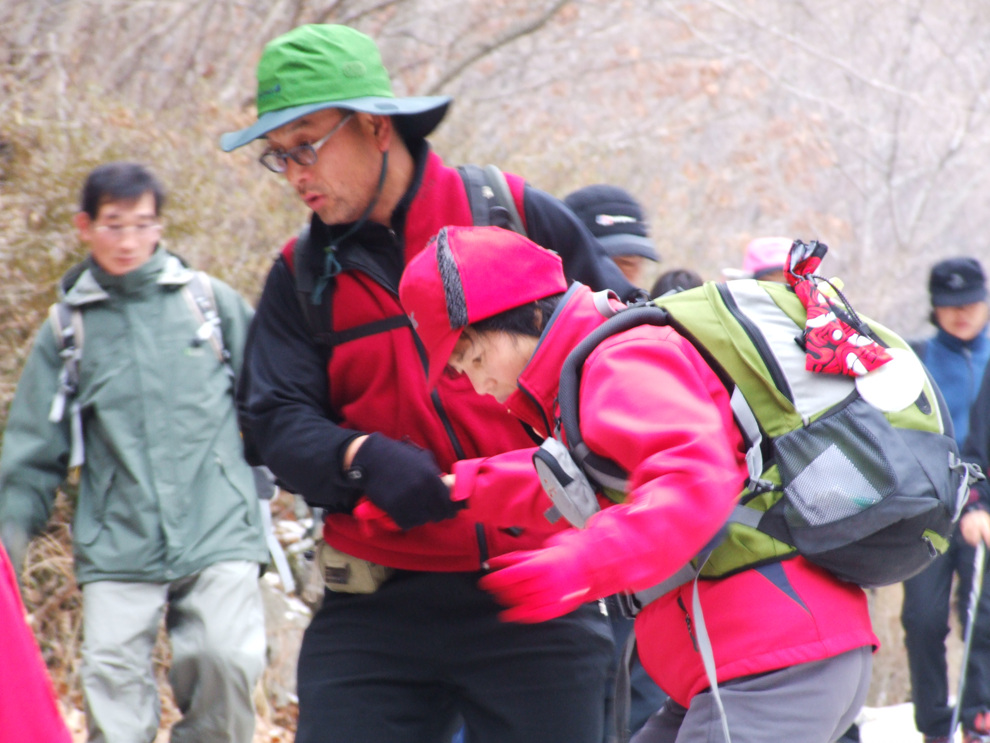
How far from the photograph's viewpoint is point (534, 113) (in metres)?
12.7

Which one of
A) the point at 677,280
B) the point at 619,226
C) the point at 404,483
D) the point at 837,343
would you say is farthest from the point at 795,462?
the point at 677,280

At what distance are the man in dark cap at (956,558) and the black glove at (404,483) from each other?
323 cm

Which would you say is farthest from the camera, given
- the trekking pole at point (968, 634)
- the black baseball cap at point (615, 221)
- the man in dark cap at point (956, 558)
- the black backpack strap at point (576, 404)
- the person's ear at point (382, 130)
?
the man in dark cap at point (956, 558)

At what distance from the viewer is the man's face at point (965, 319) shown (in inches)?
225

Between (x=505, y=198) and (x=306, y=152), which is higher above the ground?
(x=306, y=152)

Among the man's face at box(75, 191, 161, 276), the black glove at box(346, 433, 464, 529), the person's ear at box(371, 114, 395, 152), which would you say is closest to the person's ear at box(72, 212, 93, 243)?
the man's face at box(75, 191, 161, 276)

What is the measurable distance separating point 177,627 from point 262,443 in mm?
1580

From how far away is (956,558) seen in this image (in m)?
5.43

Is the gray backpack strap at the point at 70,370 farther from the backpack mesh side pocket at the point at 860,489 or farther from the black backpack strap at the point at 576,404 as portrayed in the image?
the backpack mesh side pocket at the point at 860,489

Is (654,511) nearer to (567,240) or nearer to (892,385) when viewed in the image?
(892,385)

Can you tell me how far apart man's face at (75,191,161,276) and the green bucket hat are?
151 centimetres

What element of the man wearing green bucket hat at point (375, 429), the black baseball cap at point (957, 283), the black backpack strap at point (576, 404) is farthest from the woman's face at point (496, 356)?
the black baseball cap at point (957, 283)

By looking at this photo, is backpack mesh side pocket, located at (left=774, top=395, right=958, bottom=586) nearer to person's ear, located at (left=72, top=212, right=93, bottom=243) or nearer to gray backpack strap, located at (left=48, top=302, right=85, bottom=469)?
gray backpack strap, located at (left=48, top=302, right=85, bottom=469)

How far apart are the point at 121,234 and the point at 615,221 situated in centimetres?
201
